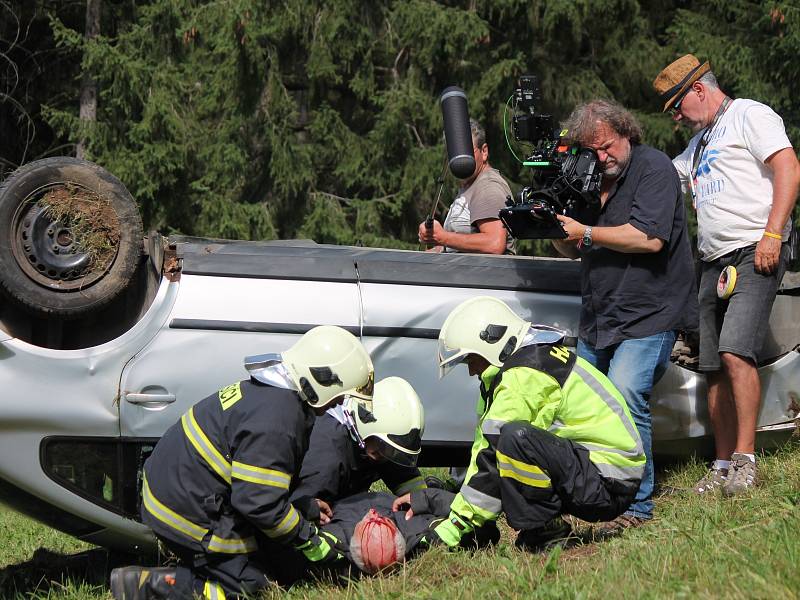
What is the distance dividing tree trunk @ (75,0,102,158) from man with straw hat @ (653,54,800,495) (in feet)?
33.7

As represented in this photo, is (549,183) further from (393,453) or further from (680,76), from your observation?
(393,453)

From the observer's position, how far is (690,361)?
5.20 m

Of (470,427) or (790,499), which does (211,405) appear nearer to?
(470,427)

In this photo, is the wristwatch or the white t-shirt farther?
the white t-shirt

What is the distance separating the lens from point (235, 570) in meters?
4.15

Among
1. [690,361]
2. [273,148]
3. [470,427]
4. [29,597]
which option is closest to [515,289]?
[470,427]

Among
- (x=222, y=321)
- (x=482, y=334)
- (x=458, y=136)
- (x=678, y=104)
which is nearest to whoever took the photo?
(x=482, y=334)

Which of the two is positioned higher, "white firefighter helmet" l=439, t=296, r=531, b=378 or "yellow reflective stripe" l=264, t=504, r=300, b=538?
"white firefighter helmet" l=439, t=296, r=531, b=378

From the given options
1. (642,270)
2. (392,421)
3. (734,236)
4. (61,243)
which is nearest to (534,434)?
(392,421)

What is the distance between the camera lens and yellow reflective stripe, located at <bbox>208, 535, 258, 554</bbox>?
4.07m

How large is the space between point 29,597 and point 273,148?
8.07m

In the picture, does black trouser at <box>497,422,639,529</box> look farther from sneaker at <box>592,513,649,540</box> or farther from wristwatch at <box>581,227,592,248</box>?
wristwatch at <box>581,227,592,248</box>

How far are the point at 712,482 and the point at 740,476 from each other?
0.19m

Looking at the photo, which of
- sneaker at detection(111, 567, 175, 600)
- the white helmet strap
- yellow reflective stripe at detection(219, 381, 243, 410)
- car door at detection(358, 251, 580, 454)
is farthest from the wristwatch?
sneaker at detection(111, 567, 175, 600)
